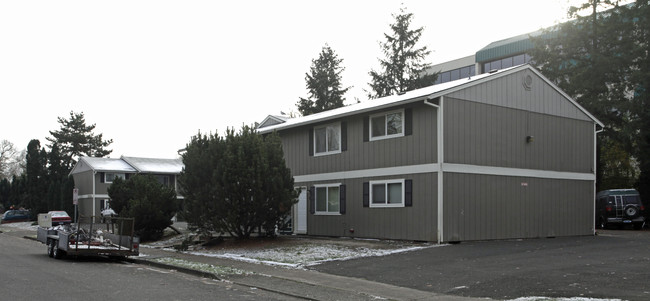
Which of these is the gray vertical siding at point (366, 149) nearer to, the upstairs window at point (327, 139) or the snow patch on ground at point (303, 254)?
the upstairs window at point (327, 139)

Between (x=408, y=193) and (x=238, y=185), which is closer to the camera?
(x=238, y=185)

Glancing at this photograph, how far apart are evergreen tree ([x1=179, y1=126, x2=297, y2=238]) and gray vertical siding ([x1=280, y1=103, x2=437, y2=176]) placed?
9.80 ft

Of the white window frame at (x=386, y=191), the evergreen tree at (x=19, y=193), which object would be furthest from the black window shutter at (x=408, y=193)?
the evergreen tree at (x=19, y=193)

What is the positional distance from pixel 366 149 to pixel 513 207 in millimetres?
5564

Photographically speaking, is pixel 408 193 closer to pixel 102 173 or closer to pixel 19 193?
pixel 102 173

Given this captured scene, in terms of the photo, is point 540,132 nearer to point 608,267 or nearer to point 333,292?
point 608,267

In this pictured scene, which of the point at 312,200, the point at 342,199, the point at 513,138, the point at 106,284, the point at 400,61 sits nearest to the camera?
the point at 106,284

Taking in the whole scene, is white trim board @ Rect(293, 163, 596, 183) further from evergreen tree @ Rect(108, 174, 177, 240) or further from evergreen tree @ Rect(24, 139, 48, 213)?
evergreen tree @ Rect(24, 139, 48, 213)

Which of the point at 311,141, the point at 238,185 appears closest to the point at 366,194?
the point at 311,141

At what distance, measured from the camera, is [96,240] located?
1722 cm

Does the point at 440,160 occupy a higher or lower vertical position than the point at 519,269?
higher


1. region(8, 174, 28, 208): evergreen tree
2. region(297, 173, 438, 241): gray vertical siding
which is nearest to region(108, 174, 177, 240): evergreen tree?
region(297, 173, 438, 241): gray vertical siding

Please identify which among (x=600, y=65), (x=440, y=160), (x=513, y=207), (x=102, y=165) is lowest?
(x=513, y=207)

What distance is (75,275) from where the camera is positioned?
1351cm
